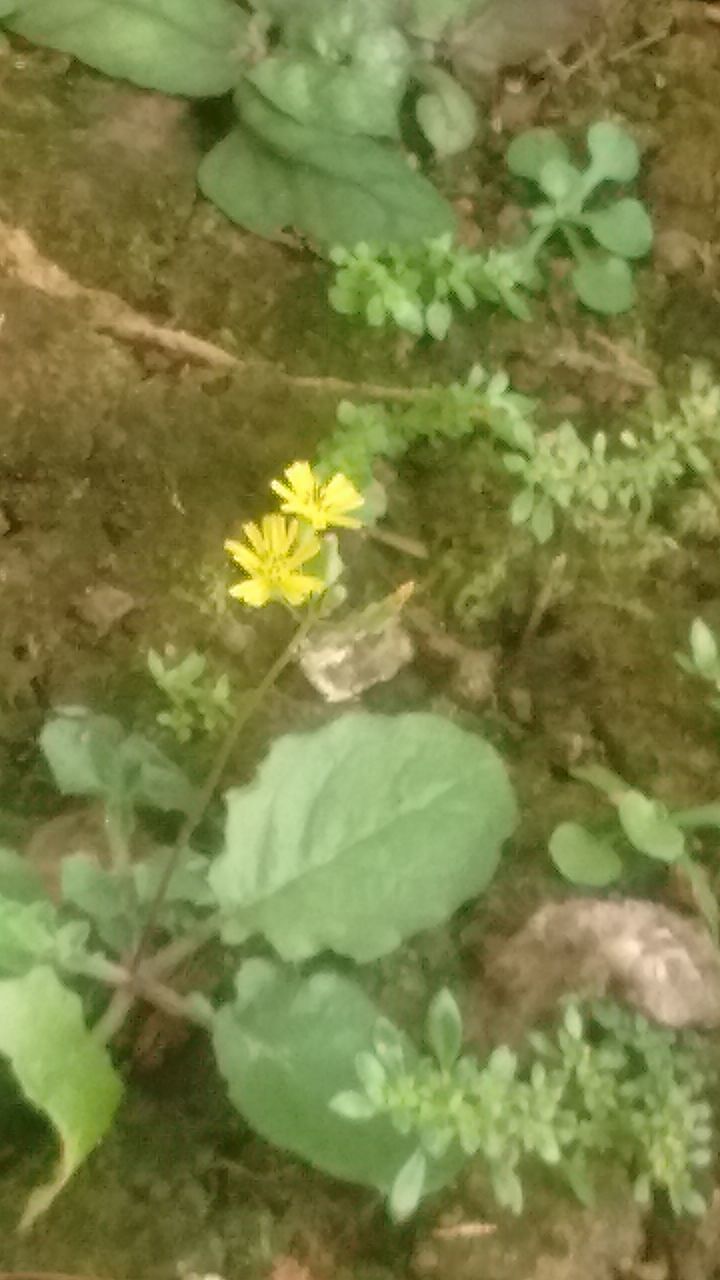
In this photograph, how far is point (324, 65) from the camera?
1.18 meters

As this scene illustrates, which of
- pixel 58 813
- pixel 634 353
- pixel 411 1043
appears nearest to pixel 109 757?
pixel 58 813

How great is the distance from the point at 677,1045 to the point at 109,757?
47 centimetres

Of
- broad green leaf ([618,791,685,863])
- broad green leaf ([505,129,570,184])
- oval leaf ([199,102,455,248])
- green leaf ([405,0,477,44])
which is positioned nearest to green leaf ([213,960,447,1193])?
broad green leaf ([618,791,685,863])

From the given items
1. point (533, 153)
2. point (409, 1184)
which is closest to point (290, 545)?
point (409, 1184)

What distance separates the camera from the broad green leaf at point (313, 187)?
116 cm

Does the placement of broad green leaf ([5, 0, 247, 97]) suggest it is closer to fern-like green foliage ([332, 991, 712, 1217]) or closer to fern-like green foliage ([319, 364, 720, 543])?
fern-like green foliage ([319, 364, 720, 543])

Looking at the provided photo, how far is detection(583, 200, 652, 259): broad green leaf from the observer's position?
3.95 feet

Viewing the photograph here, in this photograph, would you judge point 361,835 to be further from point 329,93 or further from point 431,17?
point 431,17

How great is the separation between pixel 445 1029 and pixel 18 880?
0.31 meters

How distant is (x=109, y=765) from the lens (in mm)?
979

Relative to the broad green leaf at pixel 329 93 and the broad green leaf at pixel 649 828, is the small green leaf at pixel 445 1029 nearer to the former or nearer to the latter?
the broad green leaf at pixel 649 828

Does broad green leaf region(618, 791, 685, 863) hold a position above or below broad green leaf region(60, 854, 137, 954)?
above

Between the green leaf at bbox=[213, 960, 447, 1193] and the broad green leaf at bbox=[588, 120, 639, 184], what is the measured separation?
0.76m

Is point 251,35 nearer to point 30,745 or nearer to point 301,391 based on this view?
point 301,391
